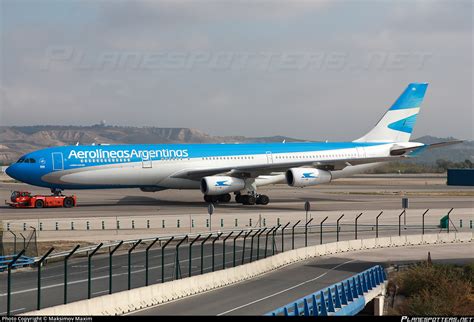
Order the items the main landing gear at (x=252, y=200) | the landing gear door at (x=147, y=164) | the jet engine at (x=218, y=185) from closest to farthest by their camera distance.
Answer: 1. the jet engine at (x=218, y=185)
2. the landing gear door at (x=147, y=164)
3. the main landing gear at (x=252, y=200)

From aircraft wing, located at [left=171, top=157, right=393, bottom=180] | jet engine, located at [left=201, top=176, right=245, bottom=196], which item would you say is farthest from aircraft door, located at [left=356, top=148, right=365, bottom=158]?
jet engine, located at [left=201, top=176, right=245, bottom=196]

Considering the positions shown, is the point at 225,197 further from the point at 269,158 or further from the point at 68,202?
the point at 68,202

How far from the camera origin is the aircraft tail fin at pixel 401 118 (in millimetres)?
79688

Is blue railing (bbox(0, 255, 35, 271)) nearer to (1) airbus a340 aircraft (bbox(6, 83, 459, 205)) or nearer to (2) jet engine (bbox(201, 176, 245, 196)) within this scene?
(1) airbus a340 aircraft (bbox(6, 83, 459, 205))

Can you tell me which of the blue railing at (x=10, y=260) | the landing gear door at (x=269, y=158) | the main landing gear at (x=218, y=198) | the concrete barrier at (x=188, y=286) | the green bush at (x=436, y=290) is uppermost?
the landing gear door at (x=269, y=158)

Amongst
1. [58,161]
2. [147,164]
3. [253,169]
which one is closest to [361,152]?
[253,169]

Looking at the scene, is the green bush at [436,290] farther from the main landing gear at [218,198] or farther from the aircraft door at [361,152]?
Answer: the aircraft door at [361,152]

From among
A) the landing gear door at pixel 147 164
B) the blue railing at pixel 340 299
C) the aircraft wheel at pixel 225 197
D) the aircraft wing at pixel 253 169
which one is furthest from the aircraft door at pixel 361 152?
the blue railing at pixel 340 299

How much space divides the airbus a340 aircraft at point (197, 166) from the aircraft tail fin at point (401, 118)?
4296 mm

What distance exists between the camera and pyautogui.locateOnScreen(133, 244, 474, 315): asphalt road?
26.7 m

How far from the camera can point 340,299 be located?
2788 centimetres

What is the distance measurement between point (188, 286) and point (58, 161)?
35463 millimetres

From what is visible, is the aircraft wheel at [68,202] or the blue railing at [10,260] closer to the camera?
the blue railing at [10,260]

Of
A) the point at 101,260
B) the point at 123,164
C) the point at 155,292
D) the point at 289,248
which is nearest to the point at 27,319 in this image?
the point at 155,292
